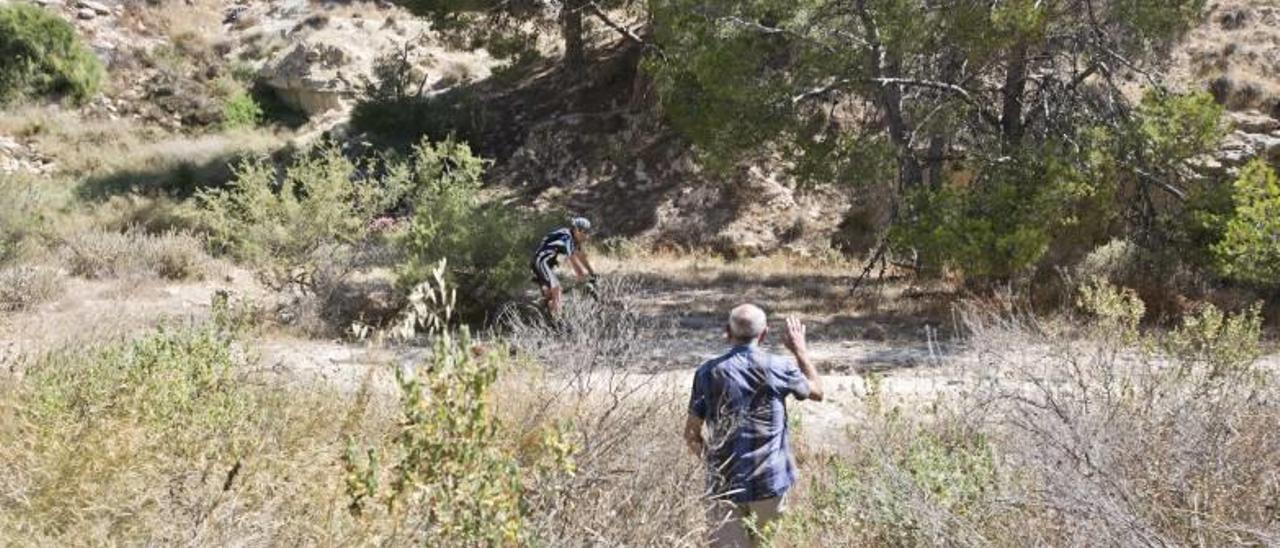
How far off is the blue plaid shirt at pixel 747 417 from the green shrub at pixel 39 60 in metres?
26.1

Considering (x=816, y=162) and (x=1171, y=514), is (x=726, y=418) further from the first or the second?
(x=816, y=162)

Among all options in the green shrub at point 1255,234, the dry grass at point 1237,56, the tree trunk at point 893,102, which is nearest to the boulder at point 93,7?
the tree trunk at point 893,102

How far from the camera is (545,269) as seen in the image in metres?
10.4

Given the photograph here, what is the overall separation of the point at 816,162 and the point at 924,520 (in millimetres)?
10084

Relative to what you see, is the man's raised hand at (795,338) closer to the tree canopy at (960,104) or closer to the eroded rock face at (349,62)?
the tree canopy at (960,104)

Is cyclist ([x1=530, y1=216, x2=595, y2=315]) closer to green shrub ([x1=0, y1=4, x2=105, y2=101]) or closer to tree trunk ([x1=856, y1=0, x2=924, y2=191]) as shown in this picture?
tree trunk ([x1=856, y1=0, x2=924, y2=191])

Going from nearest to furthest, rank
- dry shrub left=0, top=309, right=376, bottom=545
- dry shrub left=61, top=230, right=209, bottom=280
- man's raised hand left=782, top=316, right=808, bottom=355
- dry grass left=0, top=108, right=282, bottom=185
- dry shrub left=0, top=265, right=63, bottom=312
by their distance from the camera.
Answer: dry shrub left=0, top=309, right=376, bottom=545 → man's raised hand left=782, top=316, right=808, bottom=355 → dry shrub left=0, top=265, right=63, bottom=312 → dry shrub left=61, top=230, right=209, bottom=280 → dry grass left=0, top=108, right=282, bottom=185

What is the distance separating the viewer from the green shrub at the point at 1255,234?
998 centimetres

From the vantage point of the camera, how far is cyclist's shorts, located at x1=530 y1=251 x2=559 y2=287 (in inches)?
407

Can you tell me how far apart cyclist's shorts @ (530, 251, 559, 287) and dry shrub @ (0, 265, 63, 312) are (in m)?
5.83

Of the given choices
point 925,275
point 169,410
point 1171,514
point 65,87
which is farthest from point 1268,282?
point 65,87

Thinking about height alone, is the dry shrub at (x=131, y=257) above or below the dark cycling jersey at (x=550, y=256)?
below

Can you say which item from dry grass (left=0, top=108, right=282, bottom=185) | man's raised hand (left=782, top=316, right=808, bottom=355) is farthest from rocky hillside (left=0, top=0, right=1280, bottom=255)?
man's raised hand (left=782, top=316, right=808, bottom=355)

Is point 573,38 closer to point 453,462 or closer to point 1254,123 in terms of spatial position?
point 1254,123
